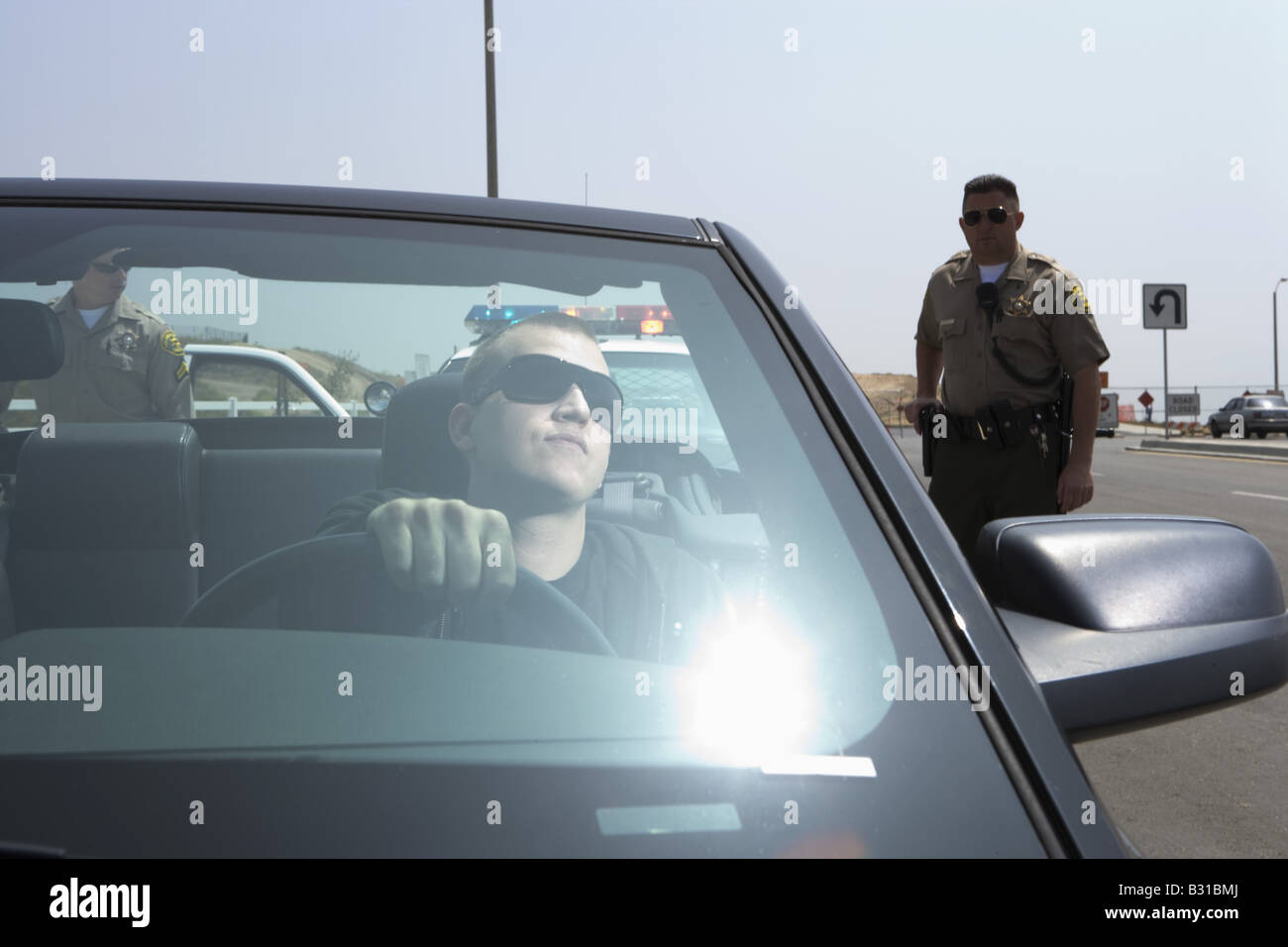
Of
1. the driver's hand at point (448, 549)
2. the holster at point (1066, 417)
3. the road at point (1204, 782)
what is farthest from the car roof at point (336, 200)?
the holster at point (1066, 417)

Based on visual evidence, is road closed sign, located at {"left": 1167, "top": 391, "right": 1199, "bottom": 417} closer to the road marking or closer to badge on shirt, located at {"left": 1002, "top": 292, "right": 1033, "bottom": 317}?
the road marking

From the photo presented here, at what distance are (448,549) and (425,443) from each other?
0.71 feet

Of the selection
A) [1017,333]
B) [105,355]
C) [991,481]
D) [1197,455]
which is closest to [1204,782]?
[991,481]

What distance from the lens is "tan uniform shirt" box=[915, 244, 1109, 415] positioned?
14.8 feet

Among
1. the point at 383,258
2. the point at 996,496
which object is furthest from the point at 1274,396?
the point at 383,258

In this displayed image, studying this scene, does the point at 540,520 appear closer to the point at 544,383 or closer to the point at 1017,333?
the point at 544,383

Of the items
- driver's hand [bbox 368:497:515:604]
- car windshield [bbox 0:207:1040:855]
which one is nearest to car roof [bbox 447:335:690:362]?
car windshield [bbox 0:207:1040:855]

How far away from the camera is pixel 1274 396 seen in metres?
44.5

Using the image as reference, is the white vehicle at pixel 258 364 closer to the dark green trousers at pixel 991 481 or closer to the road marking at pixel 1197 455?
the dark green trousers at pixel 991 481

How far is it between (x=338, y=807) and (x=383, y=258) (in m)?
0.79

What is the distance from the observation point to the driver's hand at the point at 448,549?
4.15 feet

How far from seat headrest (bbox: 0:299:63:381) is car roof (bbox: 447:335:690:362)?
0.54 m

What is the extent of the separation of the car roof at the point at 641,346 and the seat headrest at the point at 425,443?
8 centimetres
